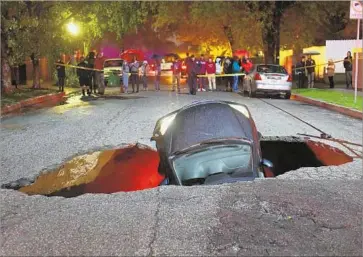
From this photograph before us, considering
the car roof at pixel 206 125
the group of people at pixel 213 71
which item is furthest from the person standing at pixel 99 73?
the car roof at pixel 206 125

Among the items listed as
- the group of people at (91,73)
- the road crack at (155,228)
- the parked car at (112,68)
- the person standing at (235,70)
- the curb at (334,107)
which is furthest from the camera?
the parked car at (112,68)

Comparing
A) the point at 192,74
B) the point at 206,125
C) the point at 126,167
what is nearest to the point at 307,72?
the point at 192,74

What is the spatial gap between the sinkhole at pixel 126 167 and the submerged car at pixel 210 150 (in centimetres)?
92

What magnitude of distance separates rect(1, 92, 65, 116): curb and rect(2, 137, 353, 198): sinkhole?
7.99m

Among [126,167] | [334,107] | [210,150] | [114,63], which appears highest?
[114,63]

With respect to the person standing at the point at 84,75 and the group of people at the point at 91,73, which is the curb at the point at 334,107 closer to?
the group of people at the point at 91,73

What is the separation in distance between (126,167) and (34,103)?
11.9 metres

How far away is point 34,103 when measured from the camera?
19469 mm

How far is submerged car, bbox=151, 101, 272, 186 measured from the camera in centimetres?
649

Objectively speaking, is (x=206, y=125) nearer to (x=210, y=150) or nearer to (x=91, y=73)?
(x=210, y=150)

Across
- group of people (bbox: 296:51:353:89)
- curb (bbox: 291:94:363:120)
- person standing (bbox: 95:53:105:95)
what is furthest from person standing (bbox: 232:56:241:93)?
person standing (bbox: 95:53:105:95)

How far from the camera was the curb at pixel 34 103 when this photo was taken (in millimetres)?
16312

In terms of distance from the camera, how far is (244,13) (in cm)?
3083

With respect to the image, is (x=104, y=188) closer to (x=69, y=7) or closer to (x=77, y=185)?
(x=77, y=185)
